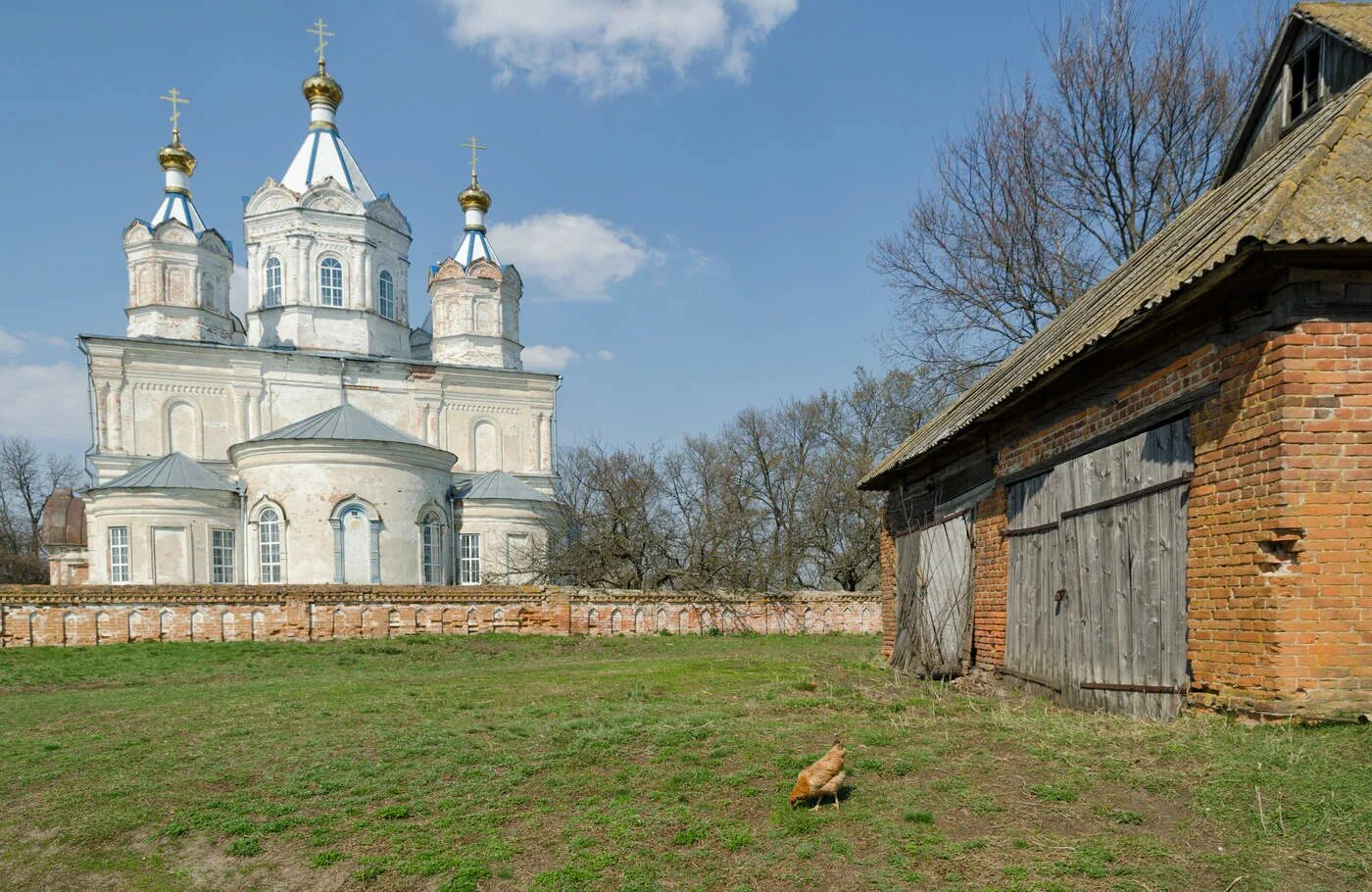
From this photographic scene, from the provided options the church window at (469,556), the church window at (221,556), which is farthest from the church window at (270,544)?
the church window at (469,556)

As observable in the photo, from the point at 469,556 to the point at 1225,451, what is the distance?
27400 millimetres

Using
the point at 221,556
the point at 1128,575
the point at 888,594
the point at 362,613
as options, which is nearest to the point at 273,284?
the point at 221,556

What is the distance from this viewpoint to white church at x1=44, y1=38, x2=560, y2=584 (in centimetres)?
2698

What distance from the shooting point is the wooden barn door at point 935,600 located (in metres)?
10.9

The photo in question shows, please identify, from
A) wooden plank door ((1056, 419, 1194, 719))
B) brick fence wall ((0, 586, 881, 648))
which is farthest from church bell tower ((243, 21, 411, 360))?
wooden plank door ((1056, 419, 1194, 719))

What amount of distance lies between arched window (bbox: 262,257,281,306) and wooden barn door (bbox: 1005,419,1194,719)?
103 ft

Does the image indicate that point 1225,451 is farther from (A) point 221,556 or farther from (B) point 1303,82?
(A) point 221,556

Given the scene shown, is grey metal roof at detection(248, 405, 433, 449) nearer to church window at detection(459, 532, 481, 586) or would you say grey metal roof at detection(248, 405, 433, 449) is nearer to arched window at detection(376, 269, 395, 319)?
church window at detection(459, 532, 481, 586)

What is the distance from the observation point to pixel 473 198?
3847cm

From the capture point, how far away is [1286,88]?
327 inches

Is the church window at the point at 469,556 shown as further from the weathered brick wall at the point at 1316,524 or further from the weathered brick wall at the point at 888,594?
the weathered brick wall at the point at 1316,524

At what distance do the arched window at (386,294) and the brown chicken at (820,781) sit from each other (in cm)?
3302

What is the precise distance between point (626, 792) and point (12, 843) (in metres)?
4.06

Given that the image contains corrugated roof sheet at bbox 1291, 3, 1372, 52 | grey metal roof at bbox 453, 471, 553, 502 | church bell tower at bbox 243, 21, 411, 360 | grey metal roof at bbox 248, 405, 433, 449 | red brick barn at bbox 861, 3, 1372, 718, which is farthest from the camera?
church bell tower at bbox 243, 21, 411, 360
